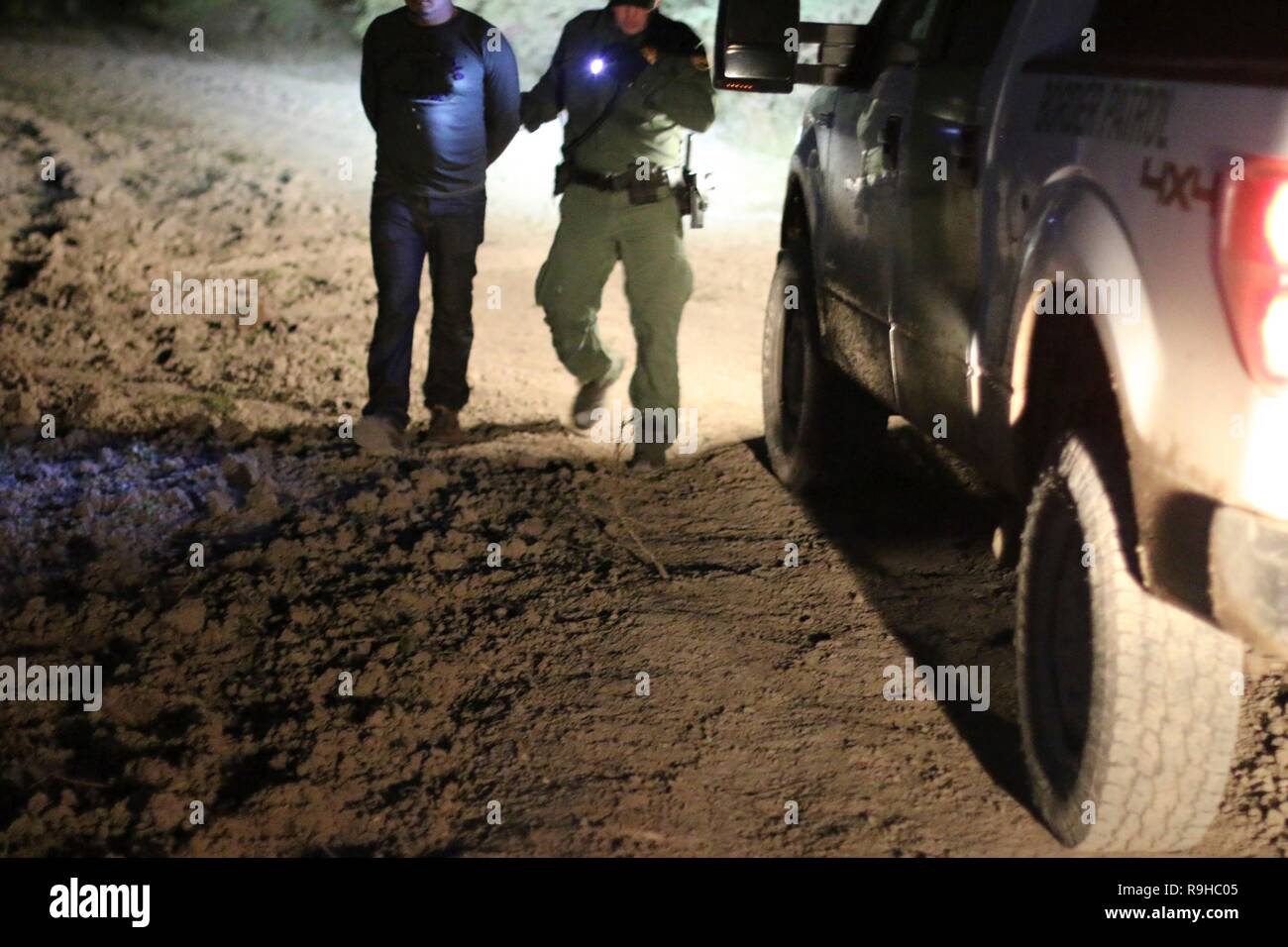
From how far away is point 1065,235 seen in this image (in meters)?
2.51

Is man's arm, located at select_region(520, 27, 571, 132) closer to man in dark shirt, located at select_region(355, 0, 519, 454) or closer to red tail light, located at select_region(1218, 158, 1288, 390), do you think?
man in dark shirt, located at select_region(355, 0, 519, 454)

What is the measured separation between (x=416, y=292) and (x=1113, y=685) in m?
3.78

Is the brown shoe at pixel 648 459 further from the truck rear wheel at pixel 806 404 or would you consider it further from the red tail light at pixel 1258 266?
the red tail light at pixel 1258 266

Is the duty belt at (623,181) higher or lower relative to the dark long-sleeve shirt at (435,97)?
lower

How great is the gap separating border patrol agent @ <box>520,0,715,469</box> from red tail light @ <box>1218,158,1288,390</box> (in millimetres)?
3090

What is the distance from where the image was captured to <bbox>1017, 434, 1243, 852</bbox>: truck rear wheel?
2340 mm

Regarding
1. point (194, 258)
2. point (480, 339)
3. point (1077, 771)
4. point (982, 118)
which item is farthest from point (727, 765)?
point (194, 258)

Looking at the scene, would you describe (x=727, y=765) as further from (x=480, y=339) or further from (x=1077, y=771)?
(x=480, y=339)

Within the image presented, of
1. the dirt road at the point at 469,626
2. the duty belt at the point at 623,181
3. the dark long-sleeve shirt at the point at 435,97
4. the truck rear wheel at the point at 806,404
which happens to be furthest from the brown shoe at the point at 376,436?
the truck rear wheel at the point at 806,404

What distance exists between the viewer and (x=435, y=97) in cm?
507

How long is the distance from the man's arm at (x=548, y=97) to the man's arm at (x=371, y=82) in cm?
59

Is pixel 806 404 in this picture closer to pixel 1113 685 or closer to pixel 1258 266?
pixel 1113 685

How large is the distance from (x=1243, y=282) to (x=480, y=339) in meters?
5.94

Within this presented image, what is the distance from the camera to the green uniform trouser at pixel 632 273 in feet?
16.7
